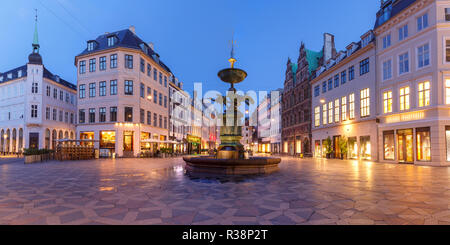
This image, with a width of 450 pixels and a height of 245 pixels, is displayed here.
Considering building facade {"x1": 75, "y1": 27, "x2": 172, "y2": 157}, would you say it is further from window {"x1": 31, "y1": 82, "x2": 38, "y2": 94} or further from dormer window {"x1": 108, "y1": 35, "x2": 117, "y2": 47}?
window {"x1": 31, "y1": 82, "x2": 38, "y2": 94}

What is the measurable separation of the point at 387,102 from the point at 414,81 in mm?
3187

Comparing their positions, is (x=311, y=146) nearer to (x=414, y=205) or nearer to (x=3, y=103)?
(x=414, y=205)

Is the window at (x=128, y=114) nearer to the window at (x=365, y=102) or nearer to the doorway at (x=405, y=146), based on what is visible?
the window at (x=365, y=102)

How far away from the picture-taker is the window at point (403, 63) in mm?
20672

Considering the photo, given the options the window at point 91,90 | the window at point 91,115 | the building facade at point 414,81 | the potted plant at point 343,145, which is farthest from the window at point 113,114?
the building facade at point 414,81

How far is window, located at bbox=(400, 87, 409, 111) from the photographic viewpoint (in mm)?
20531

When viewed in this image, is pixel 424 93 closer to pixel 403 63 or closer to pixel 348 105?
pixel 403 63

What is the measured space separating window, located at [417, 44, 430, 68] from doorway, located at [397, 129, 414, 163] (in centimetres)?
551

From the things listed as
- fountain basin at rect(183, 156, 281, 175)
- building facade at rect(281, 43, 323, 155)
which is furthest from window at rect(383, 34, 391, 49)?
fountain basin at rect(183, 156, 281, 175)

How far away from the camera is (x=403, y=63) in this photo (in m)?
21.0

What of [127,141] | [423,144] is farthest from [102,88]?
[423,144]
